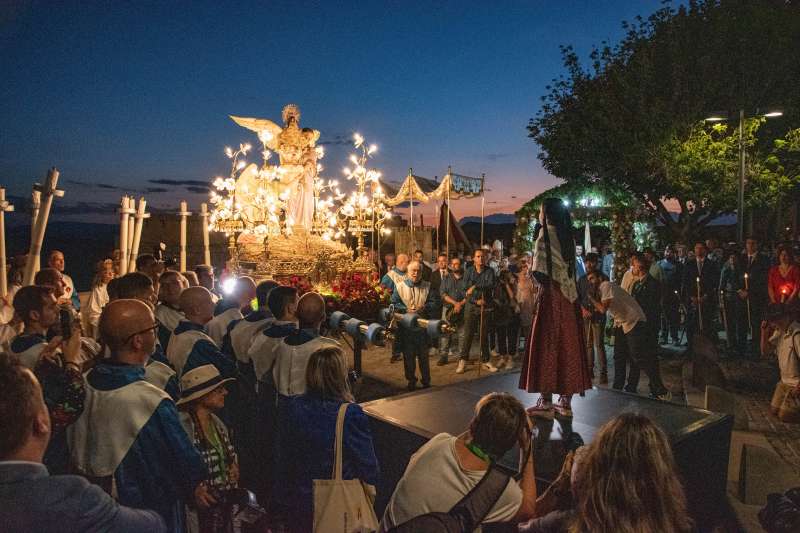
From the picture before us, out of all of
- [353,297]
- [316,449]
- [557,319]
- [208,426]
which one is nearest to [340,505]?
[316,449]

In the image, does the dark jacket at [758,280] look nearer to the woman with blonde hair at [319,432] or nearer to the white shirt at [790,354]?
the white shirt at [790,354]

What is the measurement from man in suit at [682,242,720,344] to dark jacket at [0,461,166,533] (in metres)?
10.5

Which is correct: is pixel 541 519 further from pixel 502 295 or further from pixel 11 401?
pixel 502 295

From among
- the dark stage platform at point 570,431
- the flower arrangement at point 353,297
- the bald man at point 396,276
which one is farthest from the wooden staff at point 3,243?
the bald man at point 396,276

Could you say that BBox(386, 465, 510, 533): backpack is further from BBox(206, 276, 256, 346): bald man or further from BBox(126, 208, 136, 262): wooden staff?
BBox(126, 208, 136, 262): wooden staff

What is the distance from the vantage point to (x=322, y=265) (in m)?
11.2

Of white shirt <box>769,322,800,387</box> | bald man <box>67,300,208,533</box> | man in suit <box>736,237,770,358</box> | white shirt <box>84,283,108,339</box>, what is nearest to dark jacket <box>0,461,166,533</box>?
bald man <box>67,300,208,533</box>

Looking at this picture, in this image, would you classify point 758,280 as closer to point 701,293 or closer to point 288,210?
point 701,293

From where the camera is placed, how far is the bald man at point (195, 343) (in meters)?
4.00

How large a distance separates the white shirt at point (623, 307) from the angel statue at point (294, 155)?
278 inches

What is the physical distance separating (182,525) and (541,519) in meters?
1.88

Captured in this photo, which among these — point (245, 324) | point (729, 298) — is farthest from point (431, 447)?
point (729, 298)

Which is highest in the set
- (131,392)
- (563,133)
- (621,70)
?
(621,70)

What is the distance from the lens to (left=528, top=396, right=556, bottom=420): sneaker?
15.5 ft
